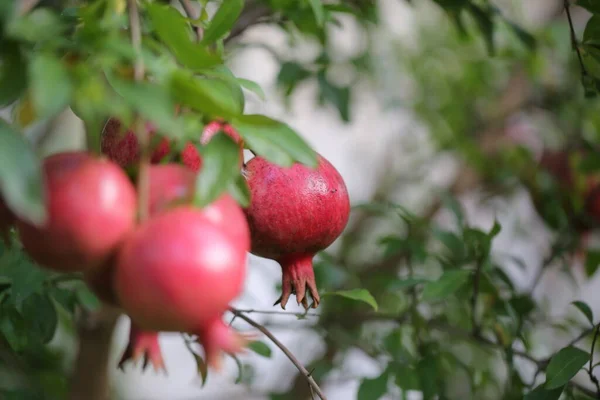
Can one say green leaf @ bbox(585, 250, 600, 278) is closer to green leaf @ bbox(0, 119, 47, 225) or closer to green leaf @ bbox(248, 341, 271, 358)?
green leaf @ bbox(248, 341, 271, 358)

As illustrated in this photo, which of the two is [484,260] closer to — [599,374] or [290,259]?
[290,259]

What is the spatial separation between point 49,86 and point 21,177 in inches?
1.6

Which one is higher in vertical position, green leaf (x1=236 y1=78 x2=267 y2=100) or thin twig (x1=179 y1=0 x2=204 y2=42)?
thin twig (x1=179 y1=0 x2=204 y2=42)

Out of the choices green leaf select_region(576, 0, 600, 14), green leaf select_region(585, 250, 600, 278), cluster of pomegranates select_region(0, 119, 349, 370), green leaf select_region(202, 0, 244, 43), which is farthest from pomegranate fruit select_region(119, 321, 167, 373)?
green leaf select_region(585, 250, 600, 278)

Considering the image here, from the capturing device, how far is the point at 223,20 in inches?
19.0

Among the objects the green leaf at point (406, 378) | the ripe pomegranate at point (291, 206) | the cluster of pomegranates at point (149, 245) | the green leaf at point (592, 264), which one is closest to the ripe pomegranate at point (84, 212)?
the cluster of pomegranates at point (149, 245)

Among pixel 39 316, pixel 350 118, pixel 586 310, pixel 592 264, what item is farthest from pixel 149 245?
pixel 592 264

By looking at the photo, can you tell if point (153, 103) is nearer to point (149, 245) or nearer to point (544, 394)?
point (149, 245)

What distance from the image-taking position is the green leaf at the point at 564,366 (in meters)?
→ 0.57

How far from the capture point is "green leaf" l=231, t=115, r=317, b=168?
0.37m

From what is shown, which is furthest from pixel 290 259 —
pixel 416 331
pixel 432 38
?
pixel 432 38

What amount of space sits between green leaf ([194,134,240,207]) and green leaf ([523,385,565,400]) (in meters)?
0.39

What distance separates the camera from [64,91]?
30 centimetres

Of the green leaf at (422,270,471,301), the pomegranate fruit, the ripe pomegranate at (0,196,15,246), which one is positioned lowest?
the green leaf at (422,270,471,301)
